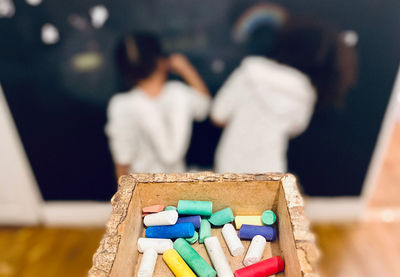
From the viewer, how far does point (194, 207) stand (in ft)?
2.36

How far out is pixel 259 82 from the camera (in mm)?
1743

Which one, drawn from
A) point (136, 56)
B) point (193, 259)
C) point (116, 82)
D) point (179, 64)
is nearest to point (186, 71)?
point (179, 64)

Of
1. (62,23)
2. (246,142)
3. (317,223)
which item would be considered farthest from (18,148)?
(317,223)

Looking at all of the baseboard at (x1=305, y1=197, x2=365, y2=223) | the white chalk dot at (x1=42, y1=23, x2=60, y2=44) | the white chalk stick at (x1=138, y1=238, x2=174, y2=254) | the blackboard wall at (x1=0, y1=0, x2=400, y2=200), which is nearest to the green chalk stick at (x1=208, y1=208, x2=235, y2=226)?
the white chalk stick at (x1=138, y1=238, x2=174, y2=254)

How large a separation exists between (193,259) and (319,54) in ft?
4.37

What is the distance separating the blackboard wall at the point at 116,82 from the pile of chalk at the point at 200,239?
109cm

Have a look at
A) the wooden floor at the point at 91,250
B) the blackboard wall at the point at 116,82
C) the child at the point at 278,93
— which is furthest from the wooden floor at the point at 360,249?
the child at the point at 278,93

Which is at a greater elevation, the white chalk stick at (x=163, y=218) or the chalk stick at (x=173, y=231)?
the white chalk stick at (x=163, y=218)

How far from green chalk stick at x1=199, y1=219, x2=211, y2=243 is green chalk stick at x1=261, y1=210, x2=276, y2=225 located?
0.12 m

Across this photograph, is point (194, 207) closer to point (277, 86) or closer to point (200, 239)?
point (200, 239)

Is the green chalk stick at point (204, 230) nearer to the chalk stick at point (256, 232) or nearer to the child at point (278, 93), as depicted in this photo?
the chalk stick at point (256, 232)

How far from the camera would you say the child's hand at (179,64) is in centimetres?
167

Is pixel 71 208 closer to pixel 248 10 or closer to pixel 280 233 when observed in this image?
pixel 248 10

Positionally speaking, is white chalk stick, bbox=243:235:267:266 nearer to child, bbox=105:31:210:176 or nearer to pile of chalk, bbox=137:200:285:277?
pile of chalk, bbox=137:200:285:277
